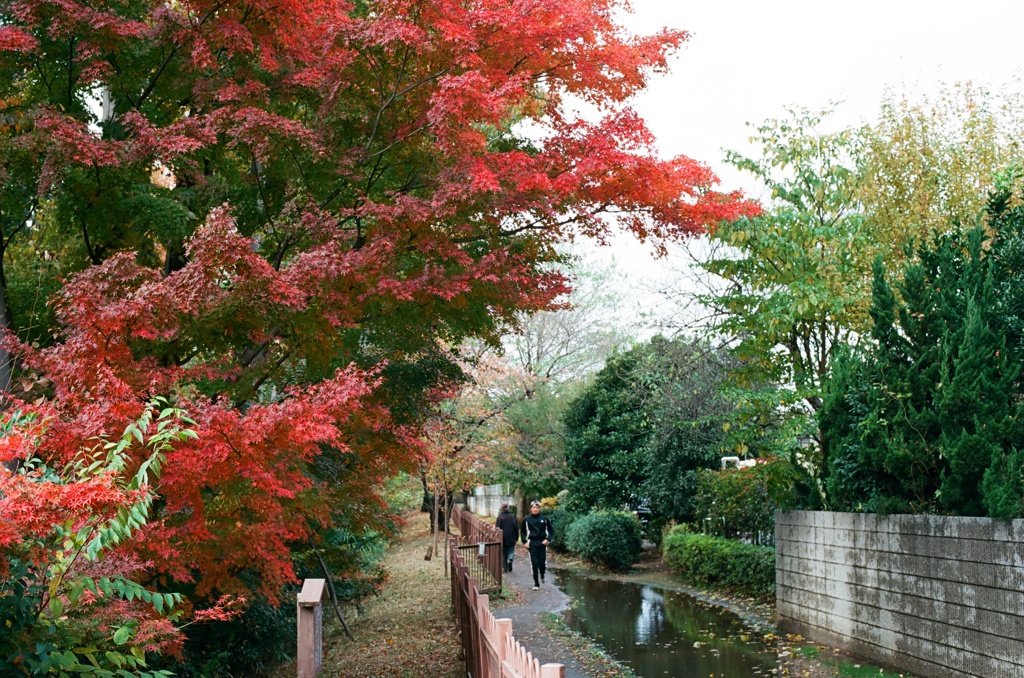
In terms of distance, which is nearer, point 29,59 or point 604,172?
point 29,59

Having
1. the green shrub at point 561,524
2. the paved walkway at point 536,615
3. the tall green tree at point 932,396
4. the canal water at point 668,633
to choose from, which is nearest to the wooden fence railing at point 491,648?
the paved walkway at point 536,615

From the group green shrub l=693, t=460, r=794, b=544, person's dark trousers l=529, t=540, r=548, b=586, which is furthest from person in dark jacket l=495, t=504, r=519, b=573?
green shrub l=693, t=460, r=794, b=544

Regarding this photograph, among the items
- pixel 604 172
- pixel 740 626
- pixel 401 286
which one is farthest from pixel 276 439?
pixel 740 626

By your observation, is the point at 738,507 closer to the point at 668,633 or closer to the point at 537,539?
the point at 537,539

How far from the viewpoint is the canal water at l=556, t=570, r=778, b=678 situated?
434 inches

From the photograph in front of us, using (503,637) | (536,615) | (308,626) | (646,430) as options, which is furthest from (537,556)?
(308,626)

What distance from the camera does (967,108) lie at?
45.8 feet

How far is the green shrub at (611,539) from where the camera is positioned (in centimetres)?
2269

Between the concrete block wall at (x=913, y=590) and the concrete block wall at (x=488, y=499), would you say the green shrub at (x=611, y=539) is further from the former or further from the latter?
the concrete block wall at (x=488, y=499)

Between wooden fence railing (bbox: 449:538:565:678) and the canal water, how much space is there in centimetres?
234

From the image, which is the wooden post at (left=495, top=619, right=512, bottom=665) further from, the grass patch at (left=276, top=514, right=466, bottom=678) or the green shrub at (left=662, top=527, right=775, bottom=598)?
the green shrub at (left=662, top=527, right=775, bottom=598)

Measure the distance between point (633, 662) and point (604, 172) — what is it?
605 cm

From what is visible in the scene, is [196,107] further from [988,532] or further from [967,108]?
[967,108]

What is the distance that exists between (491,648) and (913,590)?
18.1 ft
